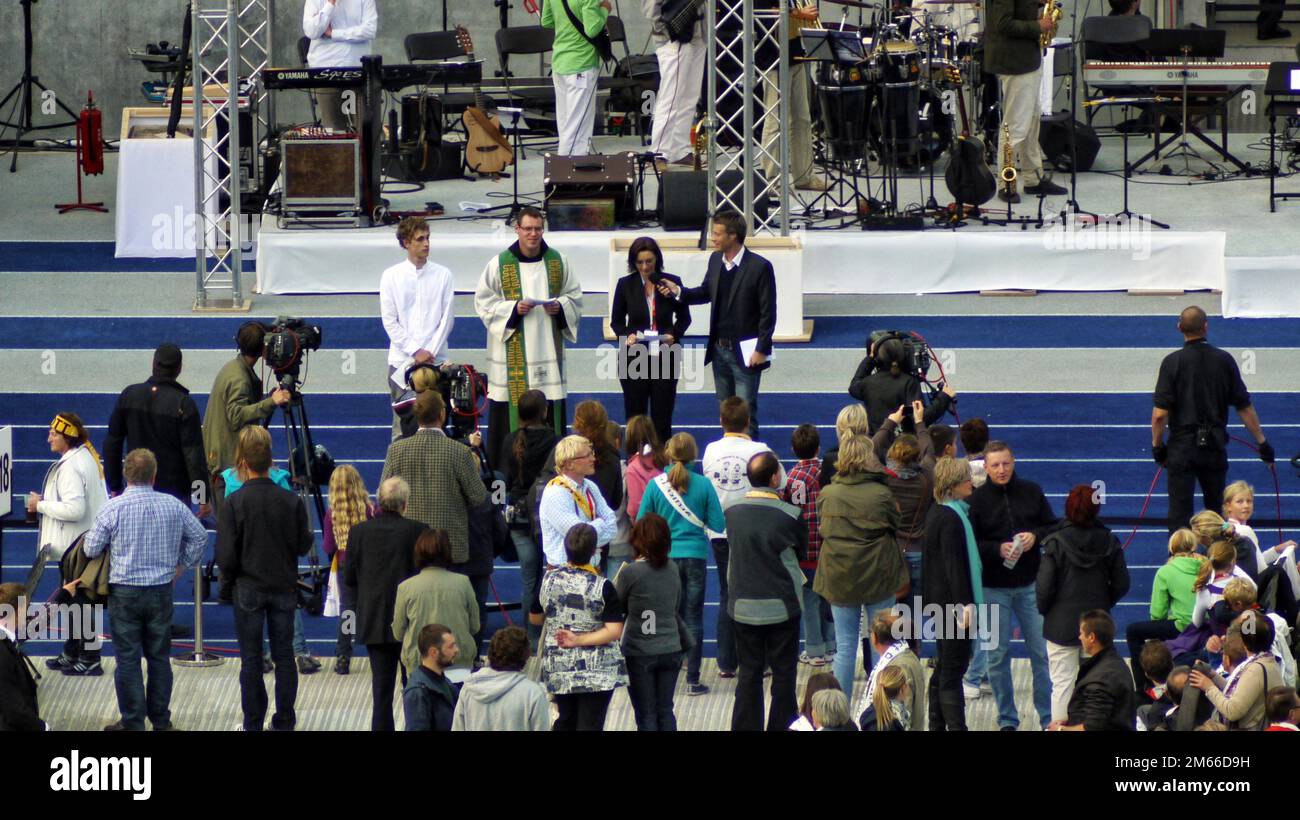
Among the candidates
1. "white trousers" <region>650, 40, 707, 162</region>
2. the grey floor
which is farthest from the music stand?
the grey floor

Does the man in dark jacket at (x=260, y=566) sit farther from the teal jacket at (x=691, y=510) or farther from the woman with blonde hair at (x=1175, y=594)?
the woman with blonde hair at (x=1175, y=594)

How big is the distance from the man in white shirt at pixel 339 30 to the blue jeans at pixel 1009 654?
9.25 m

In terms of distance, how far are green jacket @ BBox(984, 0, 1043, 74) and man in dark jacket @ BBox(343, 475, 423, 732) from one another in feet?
30.4

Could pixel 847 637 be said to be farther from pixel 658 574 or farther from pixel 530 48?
pixel 530 48

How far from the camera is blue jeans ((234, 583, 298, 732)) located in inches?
351

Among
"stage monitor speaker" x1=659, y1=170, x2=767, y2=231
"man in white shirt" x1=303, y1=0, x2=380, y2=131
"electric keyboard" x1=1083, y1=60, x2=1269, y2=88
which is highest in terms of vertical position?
"man in white shirt" x1=303, y1=0, x2=380, y2=131

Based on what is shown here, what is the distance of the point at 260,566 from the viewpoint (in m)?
8.84

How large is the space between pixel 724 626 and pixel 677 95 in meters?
7.87

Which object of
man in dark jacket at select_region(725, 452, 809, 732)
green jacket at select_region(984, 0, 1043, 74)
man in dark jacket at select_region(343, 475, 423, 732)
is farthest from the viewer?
green jacket at select_region(984, 0, 1043, 74)

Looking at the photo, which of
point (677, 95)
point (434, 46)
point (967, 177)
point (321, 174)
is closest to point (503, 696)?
point (321, 174)

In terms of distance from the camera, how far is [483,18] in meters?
22.1

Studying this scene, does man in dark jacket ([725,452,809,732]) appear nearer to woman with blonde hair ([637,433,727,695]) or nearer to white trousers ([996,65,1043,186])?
woman with blonde hair ([637,433,727,695])
